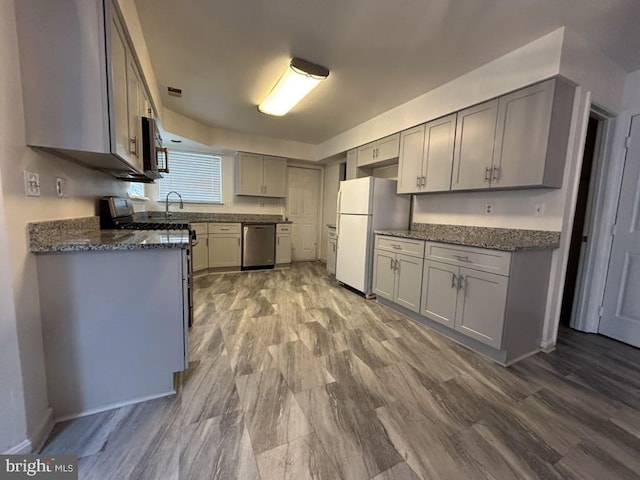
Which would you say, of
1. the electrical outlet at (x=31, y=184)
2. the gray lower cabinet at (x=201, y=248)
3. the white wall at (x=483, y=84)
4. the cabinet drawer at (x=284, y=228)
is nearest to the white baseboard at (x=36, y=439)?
the electrical outlet at (x=31, y=184)

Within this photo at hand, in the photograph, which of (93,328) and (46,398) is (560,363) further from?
(46,398)

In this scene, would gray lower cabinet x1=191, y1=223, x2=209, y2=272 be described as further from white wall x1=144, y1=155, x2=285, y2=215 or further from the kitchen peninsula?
the kitchen peninsula

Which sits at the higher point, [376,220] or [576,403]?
[376,220]

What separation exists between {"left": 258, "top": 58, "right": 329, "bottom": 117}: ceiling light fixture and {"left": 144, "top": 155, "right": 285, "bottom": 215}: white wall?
1.92 metres

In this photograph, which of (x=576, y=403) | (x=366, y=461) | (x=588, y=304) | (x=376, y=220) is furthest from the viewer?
(x=376, y=220)

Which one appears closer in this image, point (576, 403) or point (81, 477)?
point (81, 477)

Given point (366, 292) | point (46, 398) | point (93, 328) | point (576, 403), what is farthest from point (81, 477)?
point (366, 292)

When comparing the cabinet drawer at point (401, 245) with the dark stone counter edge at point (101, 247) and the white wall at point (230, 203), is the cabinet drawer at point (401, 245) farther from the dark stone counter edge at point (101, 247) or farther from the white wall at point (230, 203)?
the white wall at point (230, 203)

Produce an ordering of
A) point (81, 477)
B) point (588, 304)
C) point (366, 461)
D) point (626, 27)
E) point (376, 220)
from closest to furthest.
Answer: point (81, 477) → point (366, 461) → point (626, 27) → point (588, 304) → point (376, 220)

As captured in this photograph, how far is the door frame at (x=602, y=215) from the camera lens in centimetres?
241

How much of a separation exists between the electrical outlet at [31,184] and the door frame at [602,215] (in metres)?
4.01

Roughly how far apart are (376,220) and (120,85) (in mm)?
2765

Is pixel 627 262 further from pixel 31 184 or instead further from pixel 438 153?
pixel 31 184

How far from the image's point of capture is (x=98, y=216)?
2127mm
